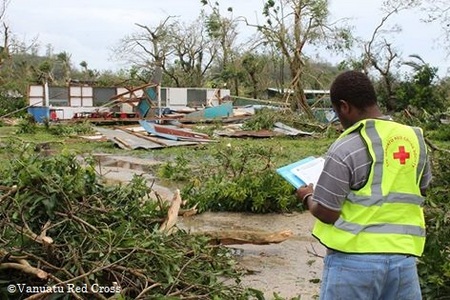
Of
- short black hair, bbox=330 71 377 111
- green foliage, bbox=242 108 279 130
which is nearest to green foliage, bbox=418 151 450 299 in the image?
short black hair, bbox=330 71 377 111

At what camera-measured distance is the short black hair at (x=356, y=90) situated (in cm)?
250

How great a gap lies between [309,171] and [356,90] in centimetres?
57

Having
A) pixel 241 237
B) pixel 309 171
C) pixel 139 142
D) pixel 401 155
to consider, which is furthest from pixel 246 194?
pixel 139 142

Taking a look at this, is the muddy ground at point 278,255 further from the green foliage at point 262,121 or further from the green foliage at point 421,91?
the green foliage at point 421,91

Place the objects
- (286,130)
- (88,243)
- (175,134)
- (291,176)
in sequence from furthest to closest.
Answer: (286,130) → (175,134) → (88,243) → (291,176)

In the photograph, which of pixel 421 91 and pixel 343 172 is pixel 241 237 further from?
pixel 421 91

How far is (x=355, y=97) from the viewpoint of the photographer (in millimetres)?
2510

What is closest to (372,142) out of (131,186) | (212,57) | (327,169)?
(327,169)

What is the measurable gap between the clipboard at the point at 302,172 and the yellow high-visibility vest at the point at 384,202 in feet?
1.28

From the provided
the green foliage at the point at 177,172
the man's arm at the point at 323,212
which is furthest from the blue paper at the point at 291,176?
the green foliage at the point at 177,172

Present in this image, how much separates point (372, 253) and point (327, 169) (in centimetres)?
40

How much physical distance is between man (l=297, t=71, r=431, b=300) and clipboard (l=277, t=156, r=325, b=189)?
32 centimetres

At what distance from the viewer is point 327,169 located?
242 cm

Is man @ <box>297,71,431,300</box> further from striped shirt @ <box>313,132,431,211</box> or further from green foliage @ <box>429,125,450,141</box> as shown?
green foliage @ <box>429,125,450,141</box>
